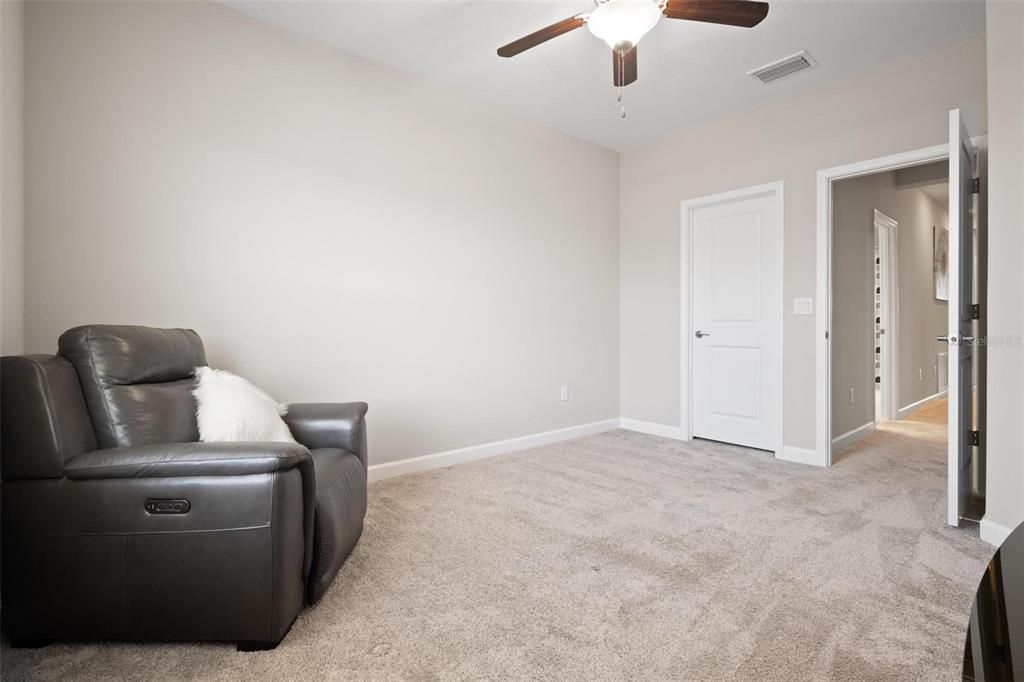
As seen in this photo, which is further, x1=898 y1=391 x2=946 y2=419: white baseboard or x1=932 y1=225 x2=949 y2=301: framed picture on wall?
x1=932 y1=225 x2=949 y2=301: framed picture on wall

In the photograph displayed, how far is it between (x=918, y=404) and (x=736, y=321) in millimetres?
3385

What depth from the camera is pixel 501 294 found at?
3.89 meters

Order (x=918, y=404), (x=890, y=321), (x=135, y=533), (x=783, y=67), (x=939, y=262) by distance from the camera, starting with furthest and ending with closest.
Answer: (x=939, y=262) → (x=918, y=404) → (x=890, y=321) → (x=783, y=67) → (x=135, y=533)

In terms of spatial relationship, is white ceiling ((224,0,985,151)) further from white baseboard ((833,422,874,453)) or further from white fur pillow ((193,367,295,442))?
white baseboard ((833,422,874,453))

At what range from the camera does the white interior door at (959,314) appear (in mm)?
2299

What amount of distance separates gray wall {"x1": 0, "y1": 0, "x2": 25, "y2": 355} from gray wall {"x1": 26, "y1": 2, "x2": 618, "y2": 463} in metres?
0.07

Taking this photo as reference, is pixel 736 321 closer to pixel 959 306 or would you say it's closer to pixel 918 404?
pixel 959 306

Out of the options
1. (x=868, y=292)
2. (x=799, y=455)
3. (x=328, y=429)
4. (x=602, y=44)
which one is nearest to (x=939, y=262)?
(x=868, y=292)

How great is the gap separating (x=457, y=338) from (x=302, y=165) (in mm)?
1483

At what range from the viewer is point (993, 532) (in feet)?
7.16

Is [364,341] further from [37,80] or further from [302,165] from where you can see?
[37,80]

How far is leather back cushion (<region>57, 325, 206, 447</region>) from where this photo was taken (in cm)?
166

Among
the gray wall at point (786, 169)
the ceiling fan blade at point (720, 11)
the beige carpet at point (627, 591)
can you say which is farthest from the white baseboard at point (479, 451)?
the ceiling fan blade at point (720, 11)

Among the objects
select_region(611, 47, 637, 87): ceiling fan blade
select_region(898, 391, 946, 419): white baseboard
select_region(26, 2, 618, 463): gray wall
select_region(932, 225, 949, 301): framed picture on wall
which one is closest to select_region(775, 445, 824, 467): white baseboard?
select_region(26, 2, 618, 463): gray wall
